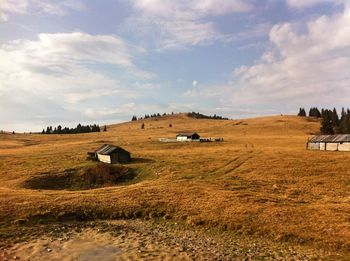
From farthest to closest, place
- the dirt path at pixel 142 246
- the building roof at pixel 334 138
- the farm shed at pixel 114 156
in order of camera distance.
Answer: the building roof at pixel 334 138 < the farm shed at pixel 114 156 < the dirt path at pixel 142 246

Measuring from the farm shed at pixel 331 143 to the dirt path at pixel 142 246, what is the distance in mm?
56859

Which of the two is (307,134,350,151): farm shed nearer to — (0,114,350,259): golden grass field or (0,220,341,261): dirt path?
(0,114,350,259): golden grass field

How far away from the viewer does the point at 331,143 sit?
82.2 metres

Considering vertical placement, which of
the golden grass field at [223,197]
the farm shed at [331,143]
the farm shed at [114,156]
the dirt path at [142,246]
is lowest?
the dirt path at [142,246]

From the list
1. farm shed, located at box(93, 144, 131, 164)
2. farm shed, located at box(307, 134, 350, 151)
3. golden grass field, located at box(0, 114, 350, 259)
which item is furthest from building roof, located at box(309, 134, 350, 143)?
farm shed, located at box(93, 144, 131, 164)

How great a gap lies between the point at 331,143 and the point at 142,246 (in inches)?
2545

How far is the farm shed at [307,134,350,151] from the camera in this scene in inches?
3100

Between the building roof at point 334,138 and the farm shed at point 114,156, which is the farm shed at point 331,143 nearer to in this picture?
the building roof at point 334,138

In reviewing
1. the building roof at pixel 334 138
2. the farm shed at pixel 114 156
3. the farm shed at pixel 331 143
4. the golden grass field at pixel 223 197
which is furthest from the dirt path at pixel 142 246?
the building roof at pixel 334 138

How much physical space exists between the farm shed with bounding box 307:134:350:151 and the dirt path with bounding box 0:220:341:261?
5686 centimetres

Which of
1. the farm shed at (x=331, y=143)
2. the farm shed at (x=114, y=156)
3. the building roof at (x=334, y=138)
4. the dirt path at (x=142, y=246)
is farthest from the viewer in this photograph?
the building roof at (x=334, y=138)

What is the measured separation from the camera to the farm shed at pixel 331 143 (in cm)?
7875

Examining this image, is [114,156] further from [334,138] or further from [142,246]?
[142,246]

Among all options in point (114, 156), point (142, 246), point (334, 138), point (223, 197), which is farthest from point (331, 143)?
point (142, 246)
